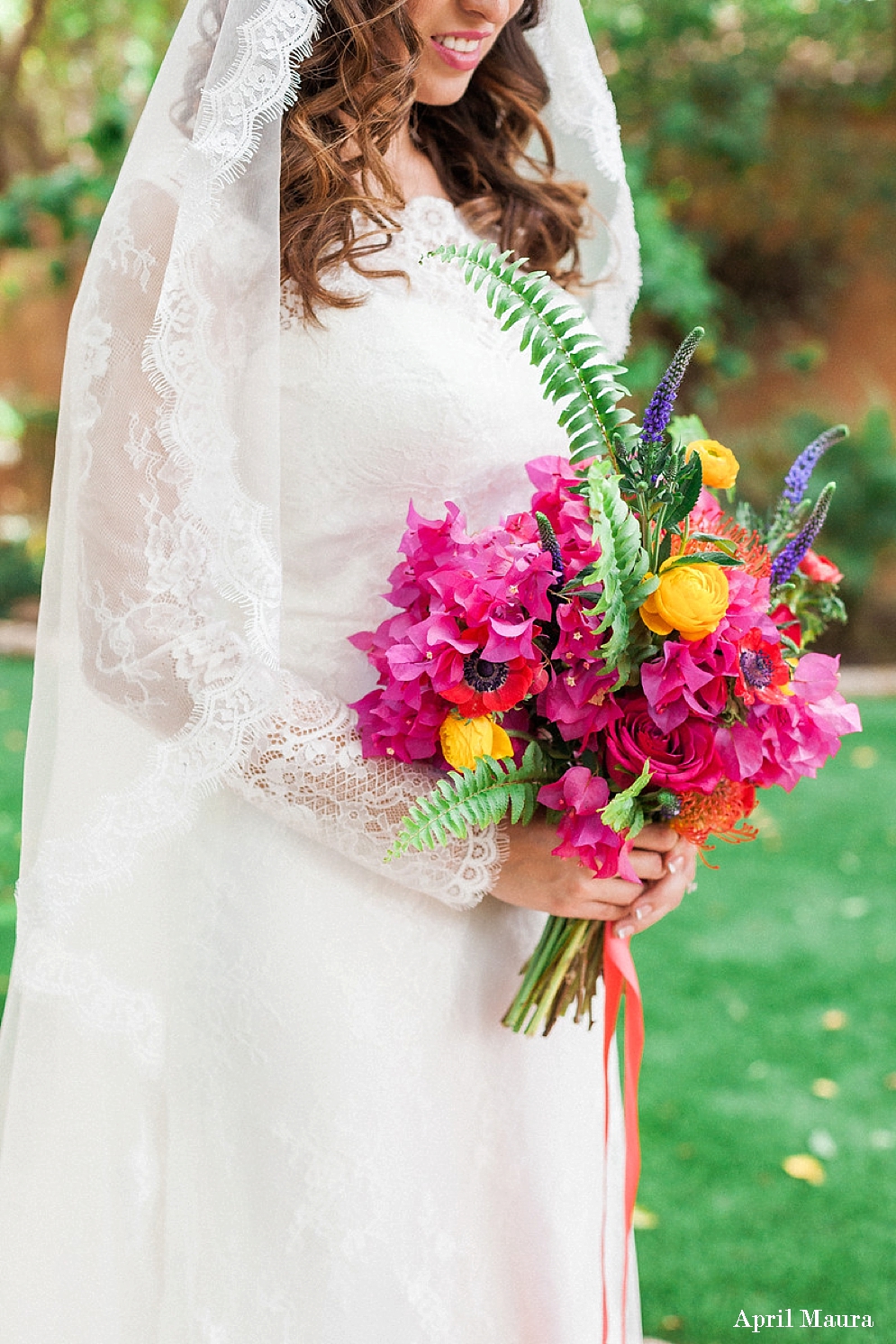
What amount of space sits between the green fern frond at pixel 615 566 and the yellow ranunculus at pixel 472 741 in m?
0.17

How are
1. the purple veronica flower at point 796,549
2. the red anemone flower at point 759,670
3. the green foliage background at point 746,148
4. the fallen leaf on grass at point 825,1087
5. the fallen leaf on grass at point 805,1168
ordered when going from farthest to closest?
the green foliage background at point 746,148 < the fallen leaf on grass at point 825,1087 < the fallen leaf on grass at point 805,1168 < the purple veronica flower at point 796,549 < the red anemone flower at point 759,670

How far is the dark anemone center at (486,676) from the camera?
1.56 meters

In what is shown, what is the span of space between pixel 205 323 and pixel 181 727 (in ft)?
1.65

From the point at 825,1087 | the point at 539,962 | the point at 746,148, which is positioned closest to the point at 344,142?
the point at 539,962

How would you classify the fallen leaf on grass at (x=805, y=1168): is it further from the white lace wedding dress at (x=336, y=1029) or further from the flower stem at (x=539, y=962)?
the flower stem at (x=539, y=962)

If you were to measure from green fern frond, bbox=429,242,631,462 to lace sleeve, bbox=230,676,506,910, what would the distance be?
0.48 metres

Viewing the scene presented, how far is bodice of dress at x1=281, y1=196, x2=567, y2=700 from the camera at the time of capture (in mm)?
1750

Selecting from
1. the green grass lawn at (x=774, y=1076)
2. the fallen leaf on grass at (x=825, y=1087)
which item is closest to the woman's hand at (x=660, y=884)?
the green grass lawn at (x=774, y=1076)

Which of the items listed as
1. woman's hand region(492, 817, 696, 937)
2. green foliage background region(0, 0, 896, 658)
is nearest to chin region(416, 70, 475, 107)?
woman's hand region(492, 817, 696, 937)

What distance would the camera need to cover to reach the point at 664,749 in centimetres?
156

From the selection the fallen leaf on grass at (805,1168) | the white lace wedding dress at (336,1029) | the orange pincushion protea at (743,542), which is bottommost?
the fallen leaf on grass at (805,1168)

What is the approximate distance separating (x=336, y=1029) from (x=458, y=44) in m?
1.39

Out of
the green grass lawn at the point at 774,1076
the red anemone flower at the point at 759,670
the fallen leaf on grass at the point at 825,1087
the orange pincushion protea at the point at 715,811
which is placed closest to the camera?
the red anemone flower at the point at 759,670

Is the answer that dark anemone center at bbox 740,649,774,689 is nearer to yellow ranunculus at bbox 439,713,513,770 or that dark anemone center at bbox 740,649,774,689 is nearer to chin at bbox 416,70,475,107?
yellow ranunculus at bbox 439,713,513,770
